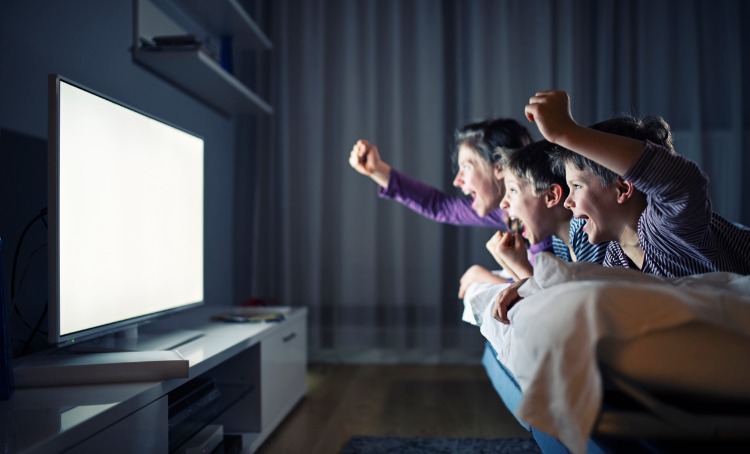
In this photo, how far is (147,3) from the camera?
8.26 ft

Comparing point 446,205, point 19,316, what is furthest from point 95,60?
point 446,205

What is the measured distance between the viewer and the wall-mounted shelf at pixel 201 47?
2477 millimetres

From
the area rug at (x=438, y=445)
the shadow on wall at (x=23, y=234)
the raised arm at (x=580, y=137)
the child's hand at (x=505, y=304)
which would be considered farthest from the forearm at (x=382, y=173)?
the raised arm at (x=580, y=137)

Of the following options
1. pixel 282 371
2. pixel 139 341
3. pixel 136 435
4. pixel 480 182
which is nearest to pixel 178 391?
pixel 139 341

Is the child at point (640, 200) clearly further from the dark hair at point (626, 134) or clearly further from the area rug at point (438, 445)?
the area rug at point (438, 445)

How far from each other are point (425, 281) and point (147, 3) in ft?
7.07

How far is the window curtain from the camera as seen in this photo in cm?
378

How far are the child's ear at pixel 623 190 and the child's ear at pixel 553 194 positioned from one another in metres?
0.44

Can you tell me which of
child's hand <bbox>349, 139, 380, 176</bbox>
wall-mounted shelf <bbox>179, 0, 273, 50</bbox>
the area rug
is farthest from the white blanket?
wall-mounted shelf <bbox>179, 0, 273, 50</bbox>

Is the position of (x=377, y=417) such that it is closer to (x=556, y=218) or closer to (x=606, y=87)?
(x=556, y=218)

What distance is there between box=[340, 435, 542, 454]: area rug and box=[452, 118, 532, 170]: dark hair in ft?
3.43

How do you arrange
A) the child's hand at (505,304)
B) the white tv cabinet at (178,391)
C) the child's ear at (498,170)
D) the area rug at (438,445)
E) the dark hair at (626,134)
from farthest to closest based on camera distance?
the child's ear at (498,170), the area rug at (438,445), the dark hair at (626,134), the child's hand at (505,304), the white tv cabinet at (178,391)

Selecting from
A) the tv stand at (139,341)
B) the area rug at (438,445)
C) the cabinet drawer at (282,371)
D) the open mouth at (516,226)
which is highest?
the open mouth at (516,226)

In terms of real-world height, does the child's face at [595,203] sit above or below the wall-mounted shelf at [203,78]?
below
